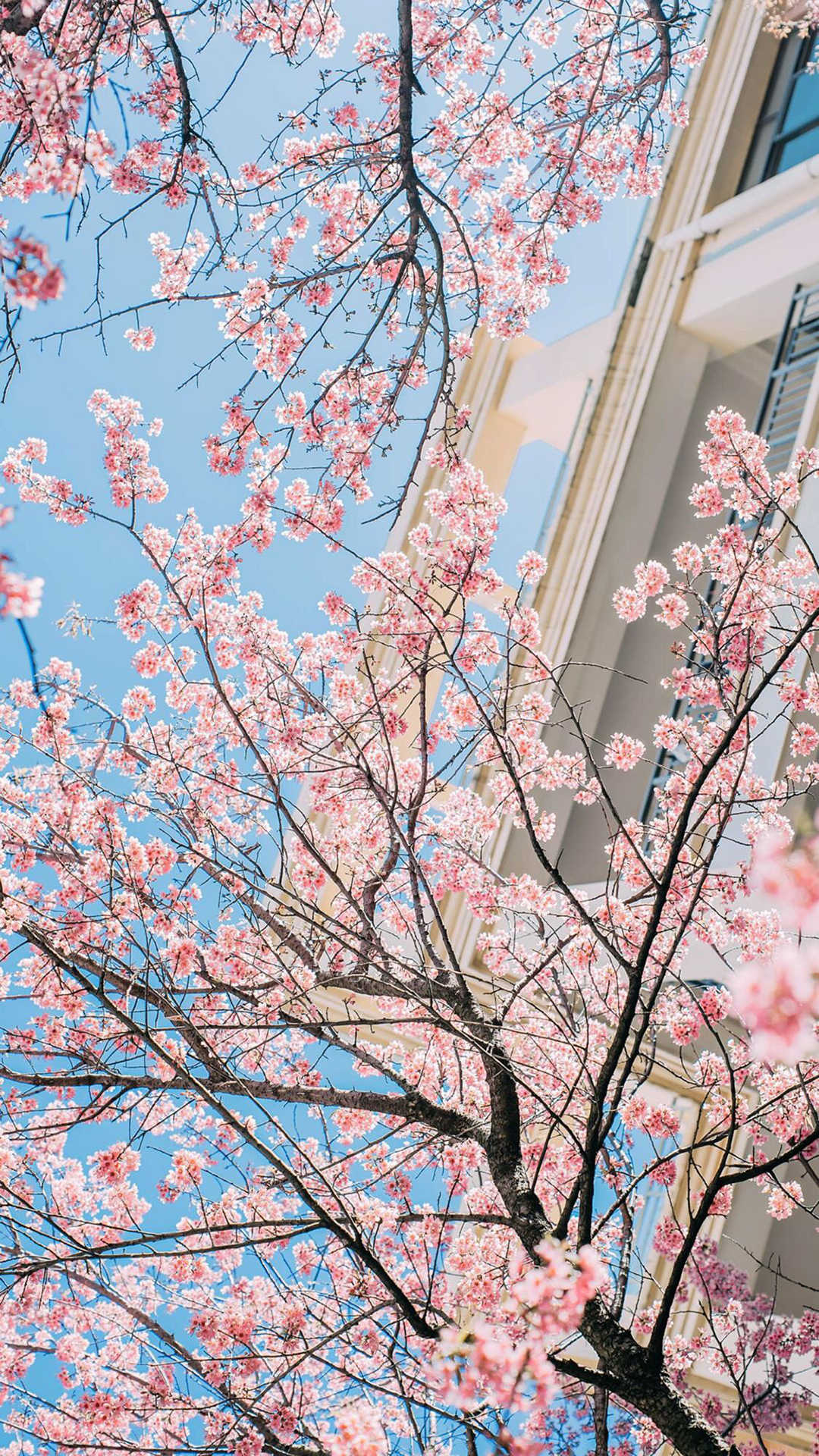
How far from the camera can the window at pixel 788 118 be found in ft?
30.4

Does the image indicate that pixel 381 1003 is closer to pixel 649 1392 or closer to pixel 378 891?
pixel 378 891

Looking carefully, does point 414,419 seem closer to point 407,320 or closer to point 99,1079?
point 407,320

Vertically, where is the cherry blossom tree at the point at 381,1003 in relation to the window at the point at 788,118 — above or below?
below

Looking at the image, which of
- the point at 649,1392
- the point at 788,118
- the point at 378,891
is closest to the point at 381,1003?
the point at 378,891

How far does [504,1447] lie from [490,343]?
11219mm

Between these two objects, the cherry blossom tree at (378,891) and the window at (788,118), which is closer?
the cherry blossom tree at (378,891)

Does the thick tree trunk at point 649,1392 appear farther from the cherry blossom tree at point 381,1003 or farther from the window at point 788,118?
the window at point 788,118

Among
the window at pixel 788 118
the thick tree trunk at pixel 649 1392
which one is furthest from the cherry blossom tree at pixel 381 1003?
the window at pixel 788 118

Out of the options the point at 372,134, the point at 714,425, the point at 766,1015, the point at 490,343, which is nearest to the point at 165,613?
the point at 372,134

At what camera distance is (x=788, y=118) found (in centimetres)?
962

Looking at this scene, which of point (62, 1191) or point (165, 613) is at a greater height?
point (165, 613)

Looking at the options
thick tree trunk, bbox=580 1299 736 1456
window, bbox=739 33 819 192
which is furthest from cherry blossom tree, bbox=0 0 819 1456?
window, bbox=739 33 819 192

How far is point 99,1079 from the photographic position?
314cm

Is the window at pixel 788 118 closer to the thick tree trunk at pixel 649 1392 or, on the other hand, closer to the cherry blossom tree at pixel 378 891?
the cherry blossom tree at pixel 378 891
